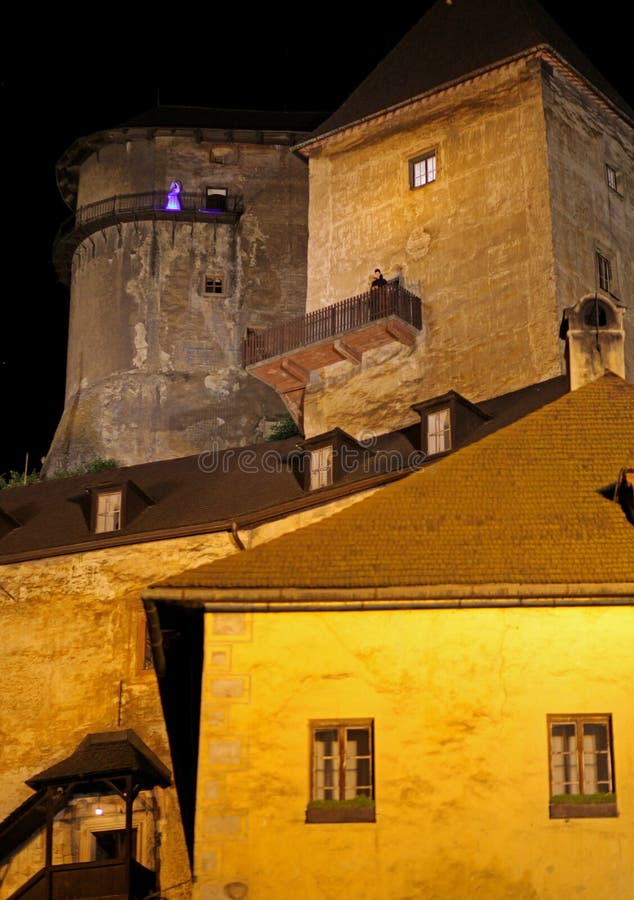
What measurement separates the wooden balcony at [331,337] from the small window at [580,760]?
1998cm

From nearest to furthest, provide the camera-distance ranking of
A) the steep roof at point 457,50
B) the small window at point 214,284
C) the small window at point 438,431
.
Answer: the small window at point 438,431, the steep roof at point 457,50, the small window at point 214,284

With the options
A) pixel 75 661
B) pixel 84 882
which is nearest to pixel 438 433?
pixel 75 661

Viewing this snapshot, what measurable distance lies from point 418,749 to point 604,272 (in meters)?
21.6

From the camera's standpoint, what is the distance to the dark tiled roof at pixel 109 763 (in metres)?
27.3

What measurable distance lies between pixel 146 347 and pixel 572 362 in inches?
1130

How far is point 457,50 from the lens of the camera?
4094 cm

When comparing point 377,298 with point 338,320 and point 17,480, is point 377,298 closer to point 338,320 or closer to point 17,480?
point 338,320

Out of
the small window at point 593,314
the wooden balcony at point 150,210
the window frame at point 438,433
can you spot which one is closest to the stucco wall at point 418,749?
the small window at point 593,314

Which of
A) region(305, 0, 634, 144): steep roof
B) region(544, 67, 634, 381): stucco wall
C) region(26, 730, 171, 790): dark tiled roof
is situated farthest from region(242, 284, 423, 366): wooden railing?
region(26, 730, 171, 790): dark tiled roof

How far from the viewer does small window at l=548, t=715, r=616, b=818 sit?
1884cm

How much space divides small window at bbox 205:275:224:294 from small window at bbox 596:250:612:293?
63.0ft

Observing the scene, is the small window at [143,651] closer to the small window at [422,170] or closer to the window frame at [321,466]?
the window frame at [321,466]

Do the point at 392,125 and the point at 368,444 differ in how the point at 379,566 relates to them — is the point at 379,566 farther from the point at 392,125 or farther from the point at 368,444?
the point at 392,125

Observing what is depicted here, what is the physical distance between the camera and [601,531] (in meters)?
20.2
